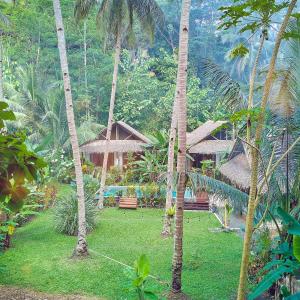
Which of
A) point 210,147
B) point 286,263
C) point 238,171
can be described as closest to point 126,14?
point 238,171

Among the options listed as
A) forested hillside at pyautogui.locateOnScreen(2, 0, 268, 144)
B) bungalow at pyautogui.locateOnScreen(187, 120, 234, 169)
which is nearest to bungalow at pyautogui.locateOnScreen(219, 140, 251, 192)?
bungalow at pyautogui.locateOnScreen(187, 120, 234, 169)

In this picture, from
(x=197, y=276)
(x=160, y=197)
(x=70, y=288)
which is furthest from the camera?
(x=160, y=197)

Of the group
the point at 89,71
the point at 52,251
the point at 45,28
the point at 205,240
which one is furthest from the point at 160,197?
the point at 45,28

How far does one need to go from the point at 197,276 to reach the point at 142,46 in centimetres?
2610

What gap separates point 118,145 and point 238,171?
7.58 metres

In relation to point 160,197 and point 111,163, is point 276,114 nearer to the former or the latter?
point 160,197

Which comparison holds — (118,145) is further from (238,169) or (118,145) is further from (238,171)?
(238,171)

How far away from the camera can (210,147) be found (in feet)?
59.6

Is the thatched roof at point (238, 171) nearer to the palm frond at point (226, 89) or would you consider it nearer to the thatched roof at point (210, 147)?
the thatched roof at point (210, 147)

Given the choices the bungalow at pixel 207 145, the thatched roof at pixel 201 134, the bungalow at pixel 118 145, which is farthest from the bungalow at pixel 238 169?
the bungalow at pixel 118 145

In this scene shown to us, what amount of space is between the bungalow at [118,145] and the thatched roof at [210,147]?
2.45m

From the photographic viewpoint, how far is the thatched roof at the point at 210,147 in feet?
58.6

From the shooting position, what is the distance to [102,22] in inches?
460

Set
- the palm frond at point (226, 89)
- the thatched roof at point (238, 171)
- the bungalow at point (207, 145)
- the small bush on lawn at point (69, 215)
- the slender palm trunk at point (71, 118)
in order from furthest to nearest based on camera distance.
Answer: the bungalow at point (207, 145) → the thatched roof at point (238, 171) → the small bush on lawn at point (69, 215) → the slender palm trunk at point (71, 118) → the palm frond at point (226, 89)
